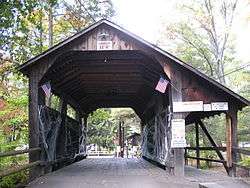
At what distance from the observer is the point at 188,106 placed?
1236 centimetres

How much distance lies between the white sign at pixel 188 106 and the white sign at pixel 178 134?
0.33m

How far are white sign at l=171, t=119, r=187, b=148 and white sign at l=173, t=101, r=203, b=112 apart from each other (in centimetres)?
33

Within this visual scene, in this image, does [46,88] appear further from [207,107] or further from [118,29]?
[207,107]

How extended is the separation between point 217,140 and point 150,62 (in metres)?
14.4

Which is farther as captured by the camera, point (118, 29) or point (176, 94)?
point (176, 94)

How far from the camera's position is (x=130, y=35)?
12.0 metres

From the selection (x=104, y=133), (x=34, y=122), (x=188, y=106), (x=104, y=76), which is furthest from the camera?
(x=104, y=133)

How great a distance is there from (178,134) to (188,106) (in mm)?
881

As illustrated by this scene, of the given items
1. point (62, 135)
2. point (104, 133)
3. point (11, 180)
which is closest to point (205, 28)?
point (62, 135)

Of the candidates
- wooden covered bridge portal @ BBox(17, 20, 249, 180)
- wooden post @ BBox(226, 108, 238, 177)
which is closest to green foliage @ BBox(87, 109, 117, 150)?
wooden covered bridge portal @ BBox(17, 20, 249, 180)

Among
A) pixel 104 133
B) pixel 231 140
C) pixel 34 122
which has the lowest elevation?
pixel 231 140

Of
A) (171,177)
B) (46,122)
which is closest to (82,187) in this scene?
(171,177)

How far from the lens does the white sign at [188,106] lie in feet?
40.3

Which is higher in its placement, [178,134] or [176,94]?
[176,94]
